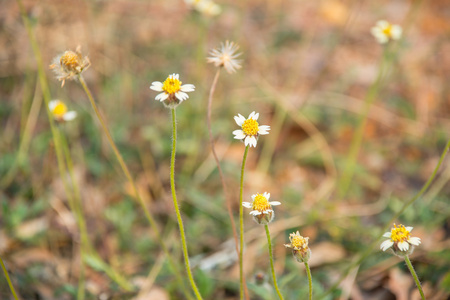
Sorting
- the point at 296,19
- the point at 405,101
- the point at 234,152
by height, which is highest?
the point at 296,19

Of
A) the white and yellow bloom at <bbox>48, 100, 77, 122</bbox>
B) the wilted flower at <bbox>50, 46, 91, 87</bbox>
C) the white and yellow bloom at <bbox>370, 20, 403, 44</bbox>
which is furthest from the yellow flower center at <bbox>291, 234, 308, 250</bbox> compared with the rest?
the white and yellow bloom at <bbox>370, 20, 403, 44</bbox>

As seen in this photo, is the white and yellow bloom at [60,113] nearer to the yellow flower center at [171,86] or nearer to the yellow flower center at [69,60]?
the yellow flower center at [69,60]

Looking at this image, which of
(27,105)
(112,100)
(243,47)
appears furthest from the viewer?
(243,47)

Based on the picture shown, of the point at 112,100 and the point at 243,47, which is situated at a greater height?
the point at 243,47

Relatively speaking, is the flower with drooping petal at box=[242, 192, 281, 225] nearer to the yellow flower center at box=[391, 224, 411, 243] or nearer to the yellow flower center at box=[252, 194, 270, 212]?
the yellow flower center at box=[252, 194, 270, 212]

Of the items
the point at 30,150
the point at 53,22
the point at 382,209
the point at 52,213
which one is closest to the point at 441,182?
the point at 382,209

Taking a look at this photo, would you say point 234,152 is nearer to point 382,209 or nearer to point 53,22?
point 382,209

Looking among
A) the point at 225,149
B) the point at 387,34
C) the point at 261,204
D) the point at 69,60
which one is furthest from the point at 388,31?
the point at 69,60

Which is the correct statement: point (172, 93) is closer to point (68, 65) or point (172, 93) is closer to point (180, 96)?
point (180, 96)

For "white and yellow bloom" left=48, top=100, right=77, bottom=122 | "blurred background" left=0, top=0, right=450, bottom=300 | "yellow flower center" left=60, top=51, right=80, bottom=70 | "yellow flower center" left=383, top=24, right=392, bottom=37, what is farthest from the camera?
"yellow flower center" left=383, top=24, right=392, bottom=37
